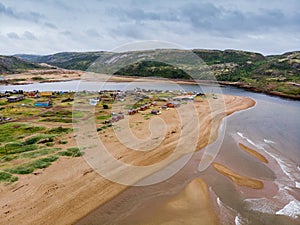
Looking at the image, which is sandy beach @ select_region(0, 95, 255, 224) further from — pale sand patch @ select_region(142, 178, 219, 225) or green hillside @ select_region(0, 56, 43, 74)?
green hillside @ select_region(0, 56, 43, 74)

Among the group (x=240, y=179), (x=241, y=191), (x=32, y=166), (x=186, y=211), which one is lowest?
(x=186, y=211)

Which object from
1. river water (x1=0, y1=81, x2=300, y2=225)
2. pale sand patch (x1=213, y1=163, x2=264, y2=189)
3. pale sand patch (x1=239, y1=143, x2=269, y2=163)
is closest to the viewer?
river water (x1=0, y1=81, x2=300, y2=225)

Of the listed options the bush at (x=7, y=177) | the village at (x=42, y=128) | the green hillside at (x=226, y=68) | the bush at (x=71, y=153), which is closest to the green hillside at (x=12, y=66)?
the green hillside at (x=226, y=68)

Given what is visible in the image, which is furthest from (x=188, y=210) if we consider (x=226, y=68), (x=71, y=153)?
(x=226, y=68)

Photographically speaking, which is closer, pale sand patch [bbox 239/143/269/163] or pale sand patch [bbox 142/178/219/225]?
pale sand patch [bbox 142/178/219/225]

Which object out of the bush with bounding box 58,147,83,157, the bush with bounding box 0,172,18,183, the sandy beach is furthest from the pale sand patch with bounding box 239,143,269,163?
the bush with bounding box 0,172,18,183

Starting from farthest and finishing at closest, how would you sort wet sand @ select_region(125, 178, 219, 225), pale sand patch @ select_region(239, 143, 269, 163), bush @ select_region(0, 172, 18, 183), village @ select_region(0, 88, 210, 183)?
1. pale sand patch @ select_region(239, 143, 269, 163)
2. village @ select_region(0, 88, 210, 183)
3. bush @ select_region(0, 172, 18, 183)
4. wet sand @ select_region(125, 178, 219, 225)

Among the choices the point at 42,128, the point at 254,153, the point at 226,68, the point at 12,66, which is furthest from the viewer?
the point at 12,66

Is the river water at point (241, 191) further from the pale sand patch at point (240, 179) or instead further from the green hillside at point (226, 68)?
the green hillside at point (226, 68)

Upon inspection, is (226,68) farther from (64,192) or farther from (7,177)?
(7,177)
